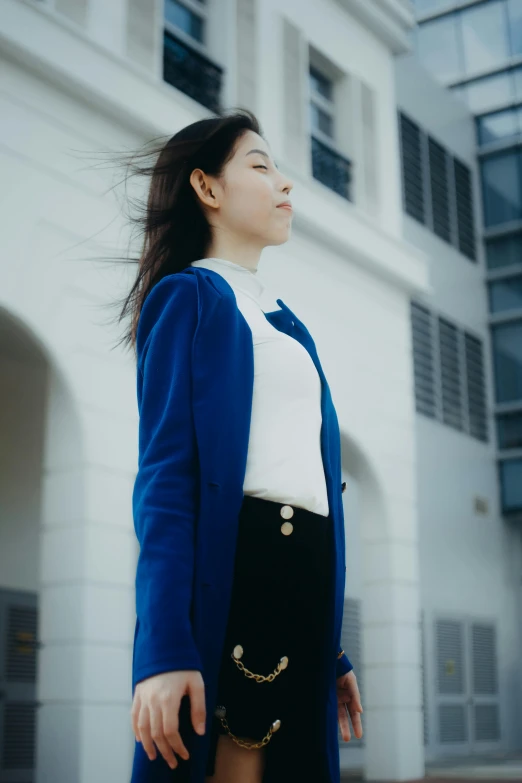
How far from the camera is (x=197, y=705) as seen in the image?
1350 mm

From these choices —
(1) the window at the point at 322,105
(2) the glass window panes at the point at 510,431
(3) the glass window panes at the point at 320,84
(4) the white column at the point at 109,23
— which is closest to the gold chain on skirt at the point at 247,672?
(4) the white column at the point at 109,23

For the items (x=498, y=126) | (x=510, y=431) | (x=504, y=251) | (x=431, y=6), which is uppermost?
(x=431, y=6)

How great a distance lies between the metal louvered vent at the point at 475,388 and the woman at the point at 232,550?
40.6 feet

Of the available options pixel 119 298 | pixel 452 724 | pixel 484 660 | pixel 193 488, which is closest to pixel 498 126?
pixel 484 660

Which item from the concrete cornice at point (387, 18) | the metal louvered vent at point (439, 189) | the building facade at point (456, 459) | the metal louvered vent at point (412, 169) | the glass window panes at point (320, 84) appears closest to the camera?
the glass window panes at point (320, 84)

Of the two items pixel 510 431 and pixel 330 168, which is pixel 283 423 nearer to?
pixel 330 168

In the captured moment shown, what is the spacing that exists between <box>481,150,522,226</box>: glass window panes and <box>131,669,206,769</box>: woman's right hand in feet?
47.2

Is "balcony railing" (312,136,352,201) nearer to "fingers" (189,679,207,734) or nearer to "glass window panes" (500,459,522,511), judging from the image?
"glass window panes" (500,459,522,511)

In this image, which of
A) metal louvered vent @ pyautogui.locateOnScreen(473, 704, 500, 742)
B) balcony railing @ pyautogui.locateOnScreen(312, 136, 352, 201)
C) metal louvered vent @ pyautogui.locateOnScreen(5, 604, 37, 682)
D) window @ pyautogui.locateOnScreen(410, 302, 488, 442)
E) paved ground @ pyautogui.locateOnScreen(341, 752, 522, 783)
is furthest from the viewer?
window @ pyautogui.locateOnScreen(410, 302, 488, 442)

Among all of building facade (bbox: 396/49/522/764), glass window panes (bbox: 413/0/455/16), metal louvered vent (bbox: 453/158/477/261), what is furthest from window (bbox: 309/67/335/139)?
glass window panes (bbox: 413/0/455/16)

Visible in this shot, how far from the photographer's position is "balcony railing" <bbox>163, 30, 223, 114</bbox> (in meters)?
7.60

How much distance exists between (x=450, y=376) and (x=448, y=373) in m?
0.06

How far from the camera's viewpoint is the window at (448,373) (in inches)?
501

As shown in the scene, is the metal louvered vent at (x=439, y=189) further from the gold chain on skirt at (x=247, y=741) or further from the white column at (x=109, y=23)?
the gold chain on skirt at (x=247, y=741)
